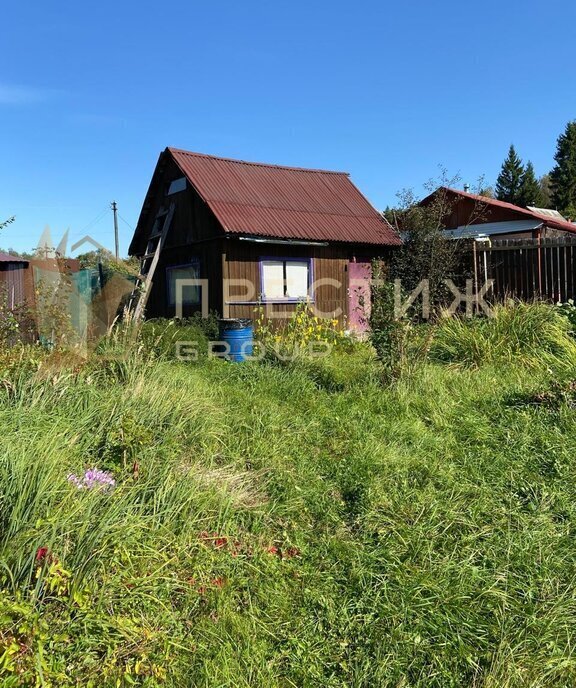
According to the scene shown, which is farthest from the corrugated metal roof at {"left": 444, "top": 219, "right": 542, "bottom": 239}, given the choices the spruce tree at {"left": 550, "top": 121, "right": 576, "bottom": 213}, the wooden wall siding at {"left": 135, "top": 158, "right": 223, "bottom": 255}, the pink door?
the spruce tree at {"left": 550, "top": 121, "right": 576, "bottom": 213}

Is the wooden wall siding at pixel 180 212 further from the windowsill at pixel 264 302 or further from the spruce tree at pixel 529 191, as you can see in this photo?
the spruce tree at pixel 529 191

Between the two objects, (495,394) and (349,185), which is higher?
(349,185)

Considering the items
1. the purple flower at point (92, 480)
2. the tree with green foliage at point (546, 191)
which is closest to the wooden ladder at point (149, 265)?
the purple flower at point (92, 480)

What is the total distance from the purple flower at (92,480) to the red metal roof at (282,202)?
8.07 metres


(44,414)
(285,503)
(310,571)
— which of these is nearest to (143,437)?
(44,414)

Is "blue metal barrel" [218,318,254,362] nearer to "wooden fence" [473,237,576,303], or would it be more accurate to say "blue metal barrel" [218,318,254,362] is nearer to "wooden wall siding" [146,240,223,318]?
"wooden wall siding" [146,240,223,318]

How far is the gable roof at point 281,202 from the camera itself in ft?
37.4

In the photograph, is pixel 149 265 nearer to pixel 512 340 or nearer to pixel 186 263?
pixel 186 263

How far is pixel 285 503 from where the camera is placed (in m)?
3.54

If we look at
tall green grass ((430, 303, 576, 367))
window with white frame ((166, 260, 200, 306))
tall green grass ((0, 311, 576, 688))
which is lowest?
tall green grass ((0, 311, 576, 688))

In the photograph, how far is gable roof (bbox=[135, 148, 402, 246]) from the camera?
37.4 feet

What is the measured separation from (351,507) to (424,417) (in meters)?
1.98

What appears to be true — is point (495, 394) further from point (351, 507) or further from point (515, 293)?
point (515, 293)

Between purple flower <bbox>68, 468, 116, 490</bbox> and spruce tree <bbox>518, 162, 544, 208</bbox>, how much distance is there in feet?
160
